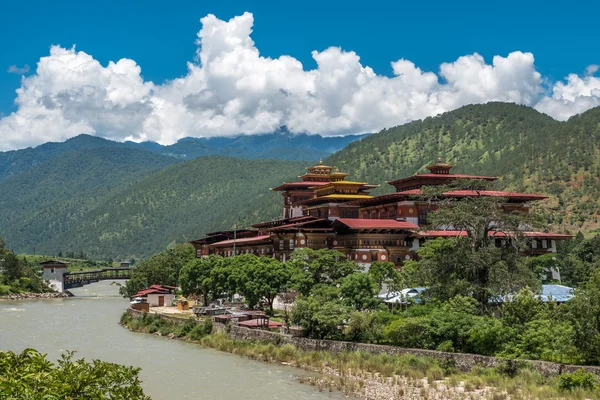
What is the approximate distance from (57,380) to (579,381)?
78.8 ft

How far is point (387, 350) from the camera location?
140ft

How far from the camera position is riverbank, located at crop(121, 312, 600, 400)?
3369cm

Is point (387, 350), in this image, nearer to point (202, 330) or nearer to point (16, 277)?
point (202, 330)

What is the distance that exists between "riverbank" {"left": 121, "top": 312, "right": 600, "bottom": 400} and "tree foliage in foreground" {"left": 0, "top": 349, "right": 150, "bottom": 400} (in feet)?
64.0

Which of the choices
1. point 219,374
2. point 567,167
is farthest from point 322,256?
point 567,167

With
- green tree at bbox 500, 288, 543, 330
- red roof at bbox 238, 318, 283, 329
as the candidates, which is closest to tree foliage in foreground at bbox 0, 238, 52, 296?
red roof at bbox 238, 318, 283, 329

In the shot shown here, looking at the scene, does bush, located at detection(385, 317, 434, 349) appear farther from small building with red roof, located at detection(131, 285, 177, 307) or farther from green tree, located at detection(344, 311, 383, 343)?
small building with red roof, located at detection(131, 285, 177, 307)

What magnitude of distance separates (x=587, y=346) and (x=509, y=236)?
15.1 m

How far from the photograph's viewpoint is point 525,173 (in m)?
139

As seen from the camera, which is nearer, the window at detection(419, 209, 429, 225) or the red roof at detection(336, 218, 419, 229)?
the red roof at detection(336, 218, 419, 229)

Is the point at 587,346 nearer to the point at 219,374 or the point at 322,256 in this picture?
the point at 219,374

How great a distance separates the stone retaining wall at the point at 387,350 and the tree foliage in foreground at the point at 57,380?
22540mm

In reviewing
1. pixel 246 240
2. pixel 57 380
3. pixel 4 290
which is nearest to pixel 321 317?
pixel 57 380

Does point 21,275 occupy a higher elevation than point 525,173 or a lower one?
lower
